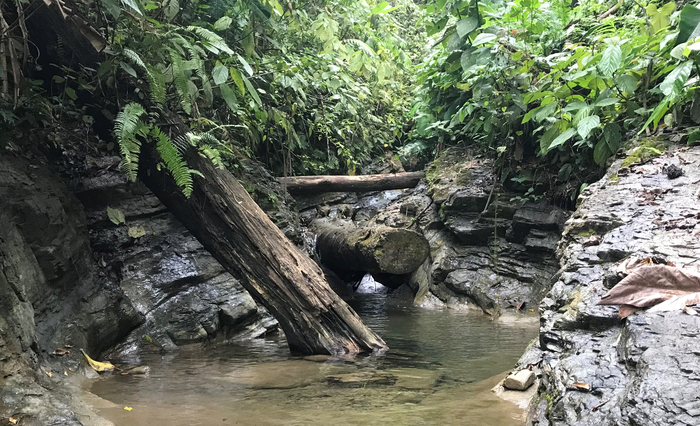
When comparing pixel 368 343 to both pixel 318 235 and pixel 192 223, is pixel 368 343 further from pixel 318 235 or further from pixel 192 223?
pixel 318 235

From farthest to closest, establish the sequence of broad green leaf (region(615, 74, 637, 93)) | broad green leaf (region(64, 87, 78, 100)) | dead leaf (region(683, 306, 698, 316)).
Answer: broad green leaf (region(615, 74, 637, 93)) → broad green leaf (region(64, 87, 78, 100)) → dead leaf (region(683, 306, 698, 316))

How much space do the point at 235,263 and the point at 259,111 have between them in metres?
1.97

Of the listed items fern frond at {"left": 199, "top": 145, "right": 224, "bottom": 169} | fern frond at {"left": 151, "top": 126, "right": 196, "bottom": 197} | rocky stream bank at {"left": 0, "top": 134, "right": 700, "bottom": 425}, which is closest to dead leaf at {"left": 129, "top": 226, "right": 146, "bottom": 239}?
rocky stream bank at {"left": 0, "top": 134, "right": 700, "bottom": 425}

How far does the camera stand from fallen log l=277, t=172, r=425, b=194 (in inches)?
341

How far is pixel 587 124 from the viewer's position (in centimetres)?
420

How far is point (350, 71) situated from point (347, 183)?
4604 mm

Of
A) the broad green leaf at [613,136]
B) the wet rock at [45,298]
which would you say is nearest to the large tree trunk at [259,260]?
the wet rock at [45,298]

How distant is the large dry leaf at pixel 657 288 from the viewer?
6.28 ft

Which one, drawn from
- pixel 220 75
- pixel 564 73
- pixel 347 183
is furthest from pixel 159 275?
pixel 564 73

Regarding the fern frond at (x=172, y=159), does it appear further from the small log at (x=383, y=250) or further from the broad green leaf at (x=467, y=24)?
the small log at (x=383, y=250)

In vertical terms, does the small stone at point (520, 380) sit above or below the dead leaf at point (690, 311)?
below

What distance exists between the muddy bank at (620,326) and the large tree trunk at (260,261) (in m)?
1.87

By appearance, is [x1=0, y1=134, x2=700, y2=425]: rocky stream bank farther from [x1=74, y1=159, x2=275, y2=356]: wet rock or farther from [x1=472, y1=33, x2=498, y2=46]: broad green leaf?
[x1=472, y1=33, x2=498, y2=46]: broad green leaf

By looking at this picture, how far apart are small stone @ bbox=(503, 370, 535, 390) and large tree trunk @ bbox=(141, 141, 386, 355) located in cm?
170
